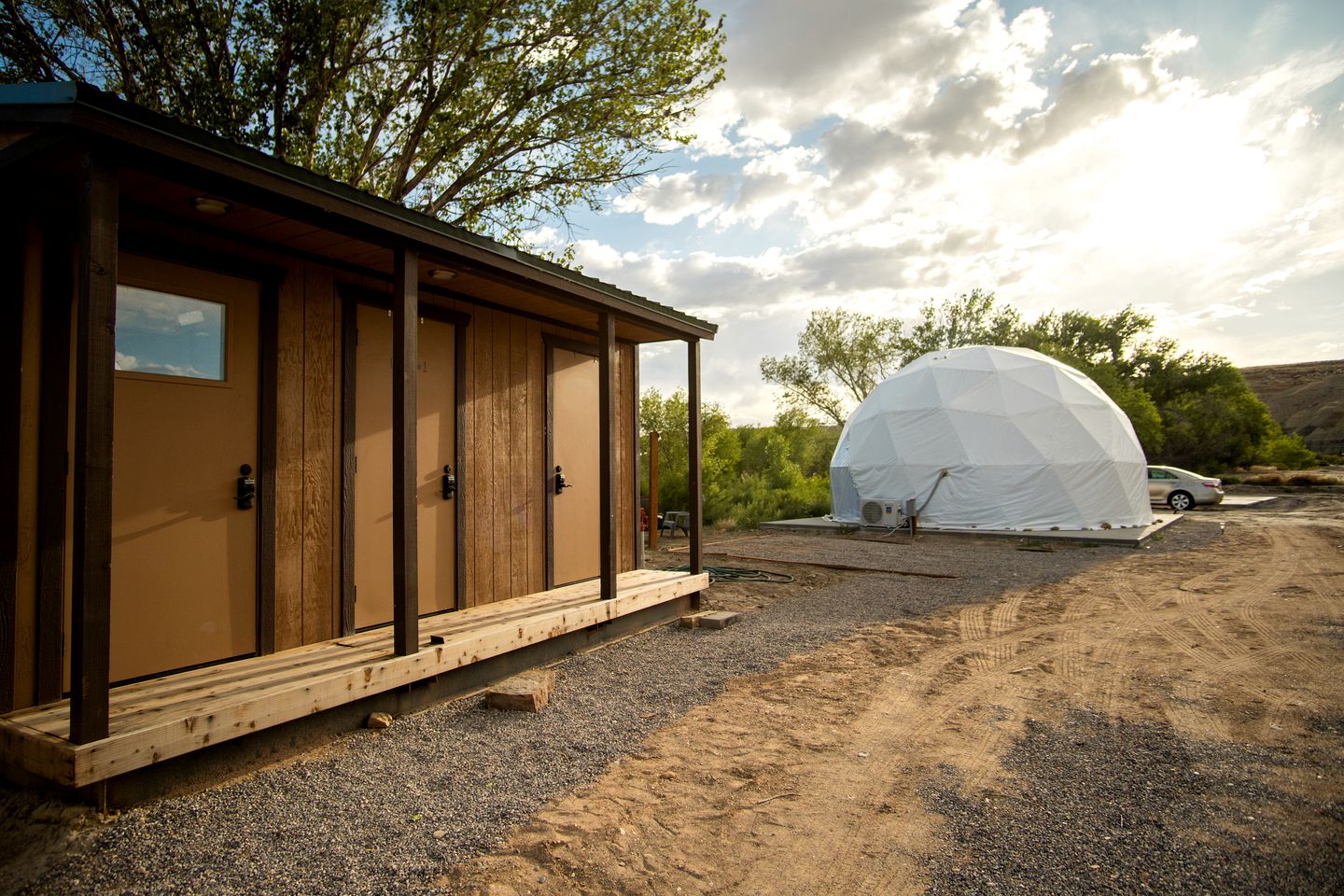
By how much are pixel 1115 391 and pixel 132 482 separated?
3296 cm

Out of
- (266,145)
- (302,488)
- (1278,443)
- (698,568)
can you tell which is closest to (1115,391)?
(1278,443)

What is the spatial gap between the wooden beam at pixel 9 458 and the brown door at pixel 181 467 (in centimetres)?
37

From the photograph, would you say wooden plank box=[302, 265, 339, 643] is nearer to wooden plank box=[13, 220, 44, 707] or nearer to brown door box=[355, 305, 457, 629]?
brown door box=[355, 305, 457, 629]

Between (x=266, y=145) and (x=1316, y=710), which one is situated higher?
(x=266, y=145)

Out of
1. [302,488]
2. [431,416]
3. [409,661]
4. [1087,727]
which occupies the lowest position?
[1087,727]

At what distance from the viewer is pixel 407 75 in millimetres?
10680

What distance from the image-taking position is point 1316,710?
13.7 feet

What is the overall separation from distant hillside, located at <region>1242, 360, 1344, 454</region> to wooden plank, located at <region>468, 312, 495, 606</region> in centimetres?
5076

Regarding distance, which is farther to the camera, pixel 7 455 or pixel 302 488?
pixel 302 488

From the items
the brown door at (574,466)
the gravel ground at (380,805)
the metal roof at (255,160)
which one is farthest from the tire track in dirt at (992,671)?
the metal roof at (255,160)

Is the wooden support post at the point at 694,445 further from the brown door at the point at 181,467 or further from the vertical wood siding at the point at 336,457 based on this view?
the brown door at the point at 181,467

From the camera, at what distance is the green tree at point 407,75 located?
9492mm

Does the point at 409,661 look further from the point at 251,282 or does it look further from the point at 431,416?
the point at 251,282

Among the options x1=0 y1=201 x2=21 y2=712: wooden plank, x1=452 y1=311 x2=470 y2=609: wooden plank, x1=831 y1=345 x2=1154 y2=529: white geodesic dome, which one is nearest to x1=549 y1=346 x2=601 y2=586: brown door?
x1=452 y1=311 x2=470 y2=609: wooden plank
